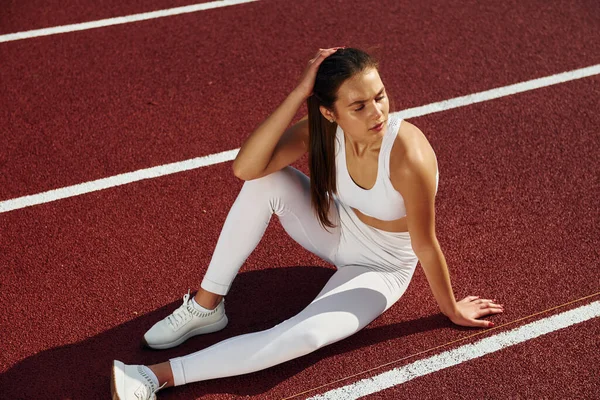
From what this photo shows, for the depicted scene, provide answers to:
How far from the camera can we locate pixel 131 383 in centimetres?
340

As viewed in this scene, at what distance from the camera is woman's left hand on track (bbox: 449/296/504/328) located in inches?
148

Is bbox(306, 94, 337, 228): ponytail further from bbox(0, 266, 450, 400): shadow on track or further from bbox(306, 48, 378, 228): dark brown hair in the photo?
bbox(0, 266, 450, 400): shadow on track

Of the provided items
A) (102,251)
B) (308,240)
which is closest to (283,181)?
(308,240)

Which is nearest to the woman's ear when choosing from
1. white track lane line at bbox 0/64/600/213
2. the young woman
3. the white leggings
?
the young woman

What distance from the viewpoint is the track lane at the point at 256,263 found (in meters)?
3.74

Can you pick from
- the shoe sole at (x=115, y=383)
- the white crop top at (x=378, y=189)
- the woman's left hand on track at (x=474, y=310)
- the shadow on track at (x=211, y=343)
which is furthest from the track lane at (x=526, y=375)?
the shoe sole at (x=115, y=383)

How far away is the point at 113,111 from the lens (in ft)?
17.5

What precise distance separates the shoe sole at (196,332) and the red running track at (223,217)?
0.13 feet

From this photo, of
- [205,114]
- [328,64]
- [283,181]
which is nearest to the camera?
[328,64]

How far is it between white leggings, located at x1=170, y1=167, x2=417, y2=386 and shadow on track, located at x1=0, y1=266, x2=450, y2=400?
5.4 inches

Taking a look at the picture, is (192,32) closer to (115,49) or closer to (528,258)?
(115,49)

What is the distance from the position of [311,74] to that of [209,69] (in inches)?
100

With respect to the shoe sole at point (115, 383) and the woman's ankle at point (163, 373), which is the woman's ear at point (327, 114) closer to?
the woman's ankle at point (163, 373)

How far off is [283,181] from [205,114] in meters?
1.83
